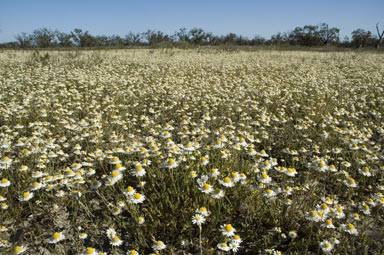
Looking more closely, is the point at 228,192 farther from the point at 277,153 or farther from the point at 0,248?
the point at 0,248

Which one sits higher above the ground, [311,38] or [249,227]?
[311,38]

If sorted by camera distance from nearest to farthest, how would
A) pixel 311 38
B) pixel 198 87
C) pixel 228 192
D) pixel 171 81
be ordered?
pixel 228 192 → pixel 198 87 → pixel 171 81 → pixel 311 38

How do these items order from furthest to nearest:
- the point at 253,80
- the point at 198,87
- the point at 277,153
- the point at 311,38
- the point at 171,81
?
1. the point at 311,38
2. the point at 253,80
3. the point at 171,81
4. the point at 198,87
5. the point at 277,153

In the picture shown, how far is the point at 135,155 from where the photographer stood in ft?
12.6

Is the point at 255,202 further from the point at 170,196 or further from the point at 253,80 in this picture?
the point at 253,80

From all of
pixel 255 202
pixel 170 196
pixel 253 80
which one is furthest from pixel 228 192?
pixel 253 80

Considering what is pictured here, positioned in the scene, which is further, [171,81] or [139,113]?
[171,81]

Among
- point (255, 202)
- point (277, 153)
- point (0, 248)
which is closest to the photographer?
point (0, 248)

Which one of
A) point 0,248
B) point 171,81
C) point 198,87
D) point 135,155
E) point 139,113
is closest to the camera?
point 0,248

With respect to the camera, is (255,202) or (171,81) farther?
(171,81)

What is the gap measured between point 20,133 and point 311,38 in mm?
87787

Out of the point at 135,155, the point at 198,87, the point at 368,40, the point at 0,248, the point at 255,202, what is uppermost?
the point at 368,40

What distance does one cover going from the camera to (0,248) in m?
2.43

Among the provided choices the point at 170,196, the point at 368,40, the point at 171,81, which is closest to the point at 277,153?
the point at 170,196
